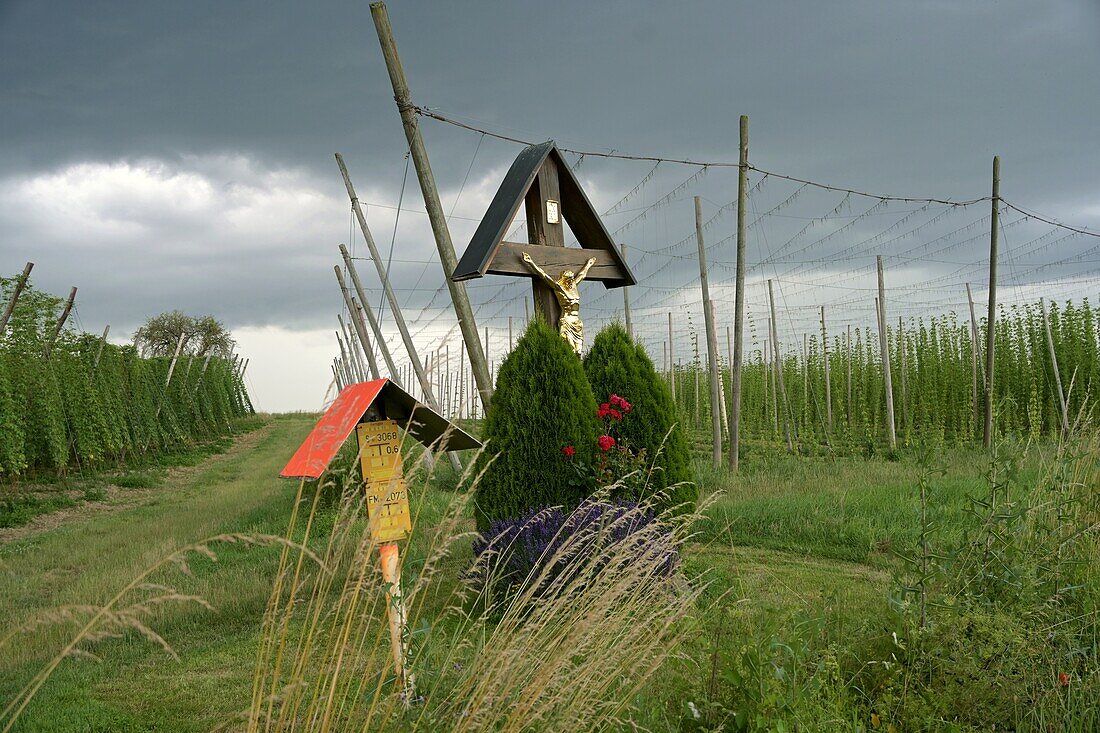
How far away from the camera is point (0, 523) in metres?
10.6

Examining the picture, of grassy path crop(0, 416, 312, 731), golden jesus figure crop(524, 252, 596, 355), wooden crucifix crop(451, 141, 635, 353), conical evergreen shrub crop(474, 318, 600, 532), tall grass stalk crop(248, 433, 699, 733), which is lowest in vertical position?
grassy path crop(0, 416, 312, 731)

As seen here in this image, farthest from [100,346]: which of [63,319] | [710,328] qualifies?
[710,328]

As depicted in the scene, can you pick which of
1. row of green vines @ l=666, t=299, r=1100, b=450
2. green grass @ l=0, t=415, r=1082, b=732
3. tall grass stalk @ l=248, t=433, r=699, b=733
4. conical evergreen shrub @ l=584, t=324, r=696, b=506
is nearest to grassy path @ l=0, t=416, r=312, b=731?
green grass @ l=0, t=415, r=1082, b=732

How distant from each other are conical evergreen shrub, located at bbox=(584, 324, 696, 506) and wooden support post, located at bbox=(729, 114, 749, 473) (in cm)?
400

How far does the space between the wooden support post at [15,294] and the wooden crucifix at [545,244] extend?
956 centimetres

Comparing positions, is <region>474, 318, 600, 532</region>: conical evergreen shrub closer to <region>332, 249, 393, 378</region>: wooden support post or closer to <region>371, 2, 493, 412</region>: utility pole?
<region>371, 2, 493, 412</region>: utility pole

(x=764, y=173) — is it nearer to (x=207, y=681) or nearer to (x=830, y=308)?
(x=830, y=308)

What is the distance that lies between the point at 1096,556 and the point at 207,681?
4.69 metres

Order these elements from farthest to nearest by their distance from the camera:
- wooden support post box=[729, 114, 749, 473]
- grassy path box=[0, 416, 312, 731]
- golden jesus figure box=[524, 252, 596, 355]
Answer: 1. wooden support post box=[729, 114, 749, 473]
2. golden jesus figure box=[524, 252, 596, 355]
3. grassy path box=[0, 416, 312, 731]

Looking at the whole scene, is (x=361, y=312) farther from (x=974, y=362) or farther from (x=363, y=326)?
(x=974, y=362)

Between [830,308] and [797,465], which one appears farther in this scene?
[830,308]

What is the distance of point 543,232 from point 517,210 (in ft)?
1.37

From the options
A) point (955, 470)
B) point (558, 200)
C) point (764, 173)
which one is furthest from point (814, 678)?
point (764, 173)

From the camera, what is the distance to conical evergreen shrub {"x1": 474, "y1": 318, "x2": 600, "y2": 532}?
525cm
